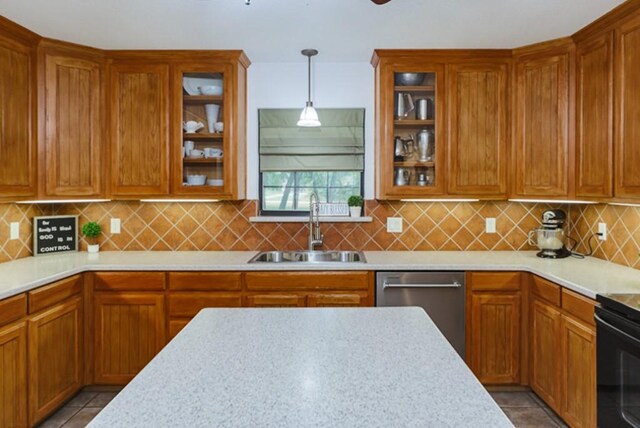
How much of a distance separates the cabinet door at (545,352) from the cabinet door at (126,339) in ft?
7.88

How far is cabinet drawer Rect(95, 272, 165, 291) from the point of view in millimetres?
2945

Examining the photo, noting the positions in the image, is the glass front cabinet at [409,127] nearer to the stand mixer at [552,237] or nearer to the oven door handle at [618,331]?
the stand mixer at [552,237]

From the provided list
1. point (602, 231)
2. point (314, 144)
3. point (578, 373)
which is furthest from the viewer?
point (314, 144)

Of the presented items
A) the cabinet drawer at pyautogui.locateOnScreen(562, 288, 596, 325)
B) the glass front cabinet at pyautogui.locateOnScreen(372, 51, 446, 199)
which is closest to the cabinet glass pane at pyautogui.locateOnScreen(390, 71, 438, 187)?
the glass front cabinet at pyautogui.locateOnScreen(372, 51, 446, 199)

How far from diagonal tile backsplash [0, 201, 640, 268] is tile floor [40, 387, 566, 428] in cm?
110

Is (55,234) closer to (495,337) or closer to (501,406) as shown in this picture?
(495,337)

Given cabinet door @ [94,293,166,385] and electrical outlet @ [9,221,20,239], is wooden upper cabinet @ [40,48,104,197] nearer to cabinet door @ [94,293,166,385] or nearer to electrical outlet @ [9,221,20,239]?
electrical outlet @ [9,221,20,239]

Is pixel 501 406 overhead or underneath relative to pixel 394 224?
underneath

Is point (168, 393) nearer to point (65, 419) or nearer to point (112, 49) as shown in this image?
point (65, 419)

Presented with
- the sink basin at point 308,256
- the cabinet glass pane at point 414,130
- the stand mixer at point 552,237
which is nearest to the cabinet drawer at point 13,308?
the sink basin at point 308,256

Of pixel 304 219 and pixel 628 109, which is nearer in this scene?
pixel 628 109

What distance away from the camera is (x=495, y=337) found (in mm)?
2979

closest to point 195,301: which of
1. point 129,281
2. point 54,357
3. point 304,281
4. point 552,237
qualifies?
point 129,281

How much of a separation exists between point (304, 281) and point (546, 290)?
4.88ft
